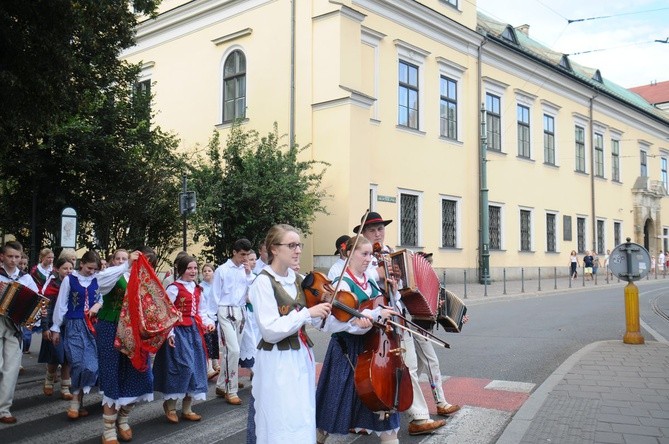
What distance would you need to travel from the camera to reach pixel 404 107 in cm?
2466

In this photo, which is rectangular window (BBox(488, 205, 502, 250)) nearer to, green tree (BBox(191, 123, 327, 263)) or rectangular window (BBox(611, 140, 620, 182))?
green tree (BBox(191, 123, 327, 263))

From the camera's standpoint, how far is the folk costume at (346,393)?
5.03m

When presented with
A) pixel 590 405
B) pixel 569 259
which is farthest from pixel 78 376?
pixel 569 259

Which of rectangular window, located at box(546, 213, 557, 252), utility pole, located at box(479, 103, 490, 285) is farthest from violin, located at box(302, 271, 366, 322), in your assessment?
rectangular window, located at box(546, 213, 557, 252)

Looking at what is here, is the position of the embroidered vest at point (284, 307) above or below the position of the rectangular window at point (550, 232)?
below

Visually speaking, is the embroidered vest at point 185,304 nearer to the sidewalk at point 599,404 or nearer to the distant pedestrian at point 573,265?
the sidewalk at point 599,404

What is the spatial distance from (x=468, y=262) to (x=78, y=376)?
21.6 meters

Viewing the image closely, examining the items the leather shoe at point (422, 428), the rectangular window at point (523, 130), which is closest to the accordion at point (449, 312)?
the leather shoe at point (422, 428)

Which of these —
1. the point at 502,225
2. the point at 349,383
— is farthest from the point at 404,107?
the point at 349,383

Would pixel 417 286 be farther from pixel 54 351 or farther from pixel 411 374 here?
pixel 54 351

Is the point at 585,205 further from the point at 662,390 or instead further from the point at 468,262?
the point at 662,390

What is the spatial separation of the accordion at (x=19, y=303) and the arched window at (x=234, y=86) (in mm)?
17206

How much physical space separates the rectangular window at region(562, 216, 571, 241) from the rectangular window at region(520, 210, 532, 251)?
146 inches

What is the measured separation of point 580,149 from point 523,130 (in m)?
6.75
